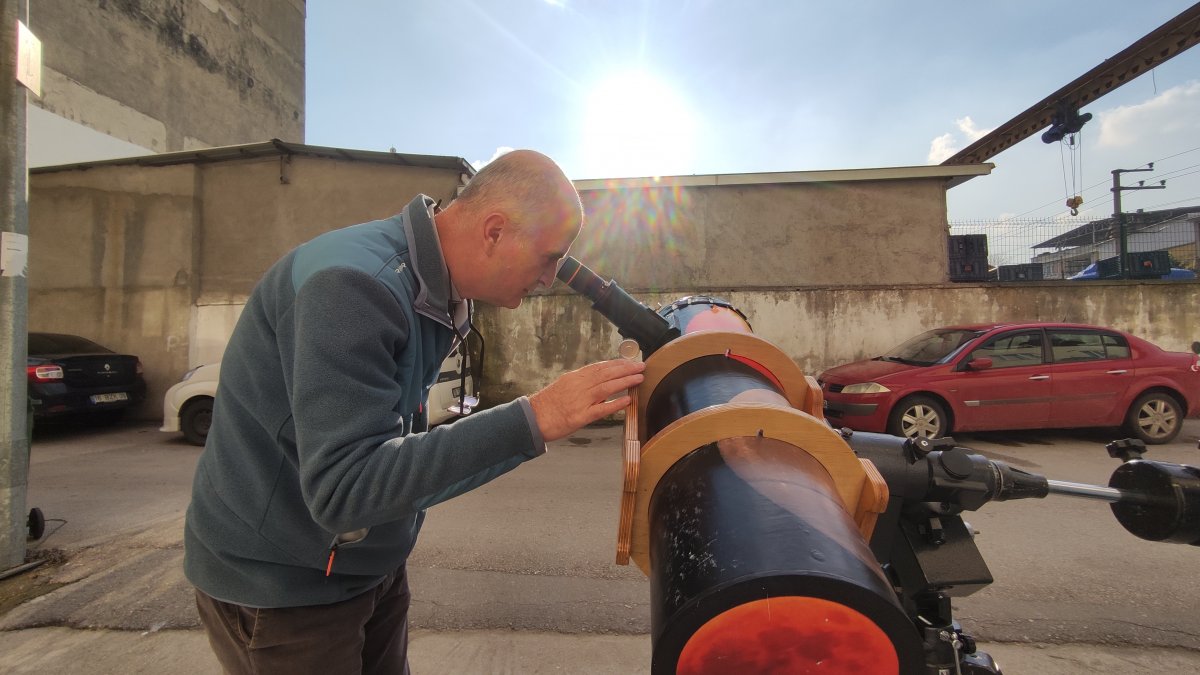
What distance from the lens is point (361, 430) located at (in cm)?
93

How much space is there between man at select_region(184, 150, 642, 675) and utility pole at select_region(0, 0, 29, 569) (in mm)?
3335

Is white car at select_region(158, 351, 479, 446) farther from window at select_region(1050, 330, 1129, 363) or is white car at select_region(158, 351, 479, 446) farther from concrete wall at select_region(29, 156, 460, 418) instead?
window at select_region(1050, 330, 1129, 363)

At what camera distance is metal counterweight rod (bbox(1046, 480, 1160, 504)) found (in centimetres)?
129

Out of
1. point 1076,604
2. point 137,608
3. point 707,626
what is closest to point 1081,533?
point 1076,604

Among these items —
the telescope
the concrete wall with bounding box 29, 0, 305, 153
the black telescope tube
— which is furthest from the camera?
the concrete wall with bounding box 29, 0, 305, 153

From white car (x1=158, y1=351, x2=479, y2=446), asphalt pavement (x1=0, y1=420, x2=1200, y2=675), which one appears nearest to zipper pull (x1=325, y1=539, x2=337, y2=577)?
asphalt pavement (x1=0, y1=420, x2=1200, y2=675)

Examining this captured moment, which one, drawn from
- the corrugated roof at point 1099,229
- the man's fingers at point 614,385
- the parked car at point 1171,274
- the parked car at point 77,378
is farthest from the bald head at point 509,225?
the corrugated roof at point 1099,229

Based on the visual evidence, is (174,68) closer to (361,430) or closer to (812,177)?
(812,177)

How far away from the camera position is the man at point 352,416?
37.2 inches

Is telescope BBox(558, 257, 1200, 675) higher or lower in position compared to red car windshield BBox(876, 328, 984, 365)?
lower

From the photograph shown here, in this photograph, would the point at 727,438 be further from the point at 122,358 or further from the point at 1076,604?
the point at 122,358

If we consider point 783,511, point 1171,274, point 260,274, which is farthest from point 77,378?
point 1171,274

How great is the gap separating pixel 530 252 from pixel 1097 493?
4.73 feet

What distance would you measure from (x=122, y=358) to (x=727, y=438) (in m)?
11.2
